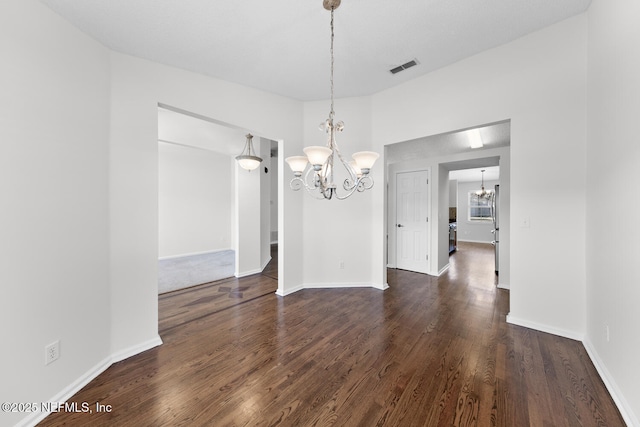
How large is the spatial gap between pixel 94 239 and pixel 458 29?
387 cm

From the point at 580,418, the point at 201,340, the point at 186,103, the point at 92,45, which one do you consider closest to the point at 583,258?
the point at 580,418

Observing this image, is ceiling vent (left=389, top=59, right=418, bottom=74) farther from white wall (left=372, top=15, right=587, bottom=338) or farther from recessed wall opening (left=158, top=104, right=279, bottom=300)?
recessed wall opening (left=158, top=104, right=279, bottom=300)

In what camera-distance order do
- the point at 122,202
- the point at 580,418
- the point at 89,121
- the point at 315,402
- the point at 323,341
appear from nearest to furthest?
1. the point at 580,418
2. the point at 315,402
3. the point at 89,121
4. the point at 122,202
5. the point at 323,341

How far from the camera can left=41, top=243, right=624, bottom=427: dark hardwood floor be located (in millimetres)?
1441

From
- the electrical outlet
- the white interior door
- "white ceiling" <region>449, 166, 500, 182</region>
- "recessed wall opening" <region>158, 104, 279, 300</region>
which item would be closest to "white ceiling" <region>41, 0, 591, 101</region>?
"recessed wall opening" <region>158, 104, 279, 300</region>

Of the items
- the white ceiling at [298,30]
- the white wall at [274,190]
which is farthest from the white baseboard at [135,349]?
the white wall at [274,190]

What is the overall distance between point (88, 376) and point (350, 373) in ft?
6.78

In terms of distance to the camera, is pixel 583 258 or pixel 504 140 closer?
pixel 583 258

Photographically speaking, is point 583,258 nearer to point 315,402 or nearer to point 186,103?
point 315,402

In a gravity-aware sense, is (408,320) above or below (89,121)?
below

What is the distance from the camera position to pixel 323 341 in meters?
2.28

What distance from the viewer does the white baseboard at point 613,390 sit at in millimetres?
1338

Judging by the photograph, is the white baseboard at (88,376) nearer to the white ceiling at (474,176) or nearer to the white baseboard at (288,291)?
the white baseboard at (288,291)

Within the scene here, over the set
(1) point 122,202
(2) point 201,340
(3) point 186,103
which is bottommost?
(2) point 201,340
